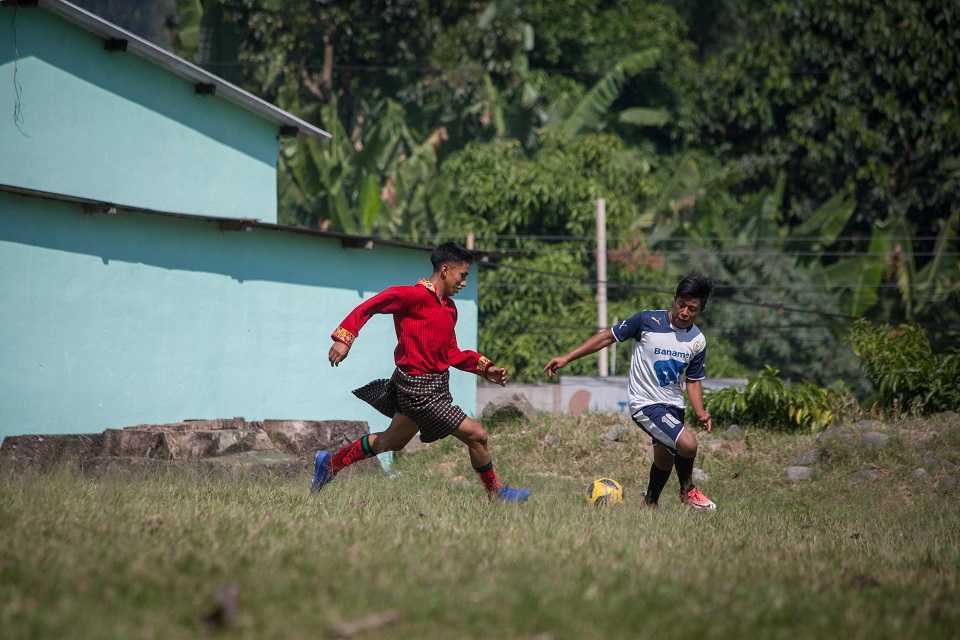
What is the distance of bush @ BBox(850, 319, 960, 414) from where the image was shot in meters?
13.4

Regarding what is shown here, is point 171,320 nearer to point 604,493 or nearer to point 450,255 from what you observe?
point 450,255

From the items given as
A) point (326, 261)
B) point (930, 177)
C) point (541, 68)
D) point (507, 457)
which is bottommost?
point (507, 457)

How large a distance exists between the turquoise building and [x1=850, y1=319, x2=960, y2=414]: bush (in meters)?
5.92

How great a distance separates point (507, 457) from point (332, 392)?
299 centimetres

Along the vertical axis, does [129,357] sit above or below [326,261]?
below

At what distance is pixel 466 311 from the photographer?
51.9 feet

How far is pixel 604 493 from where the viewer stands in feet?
28.1

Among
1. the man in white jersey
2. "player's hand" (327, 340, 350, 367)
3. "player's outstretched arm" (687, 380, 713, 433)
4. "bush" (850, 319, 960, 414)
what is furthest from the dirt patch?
"bush" (850, 319, 960, 414)

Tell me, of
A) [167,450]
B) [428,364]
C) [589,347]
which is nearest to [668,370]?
[589,347]

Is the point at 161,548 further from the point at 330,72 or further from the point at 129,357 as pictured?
the point at 330,72

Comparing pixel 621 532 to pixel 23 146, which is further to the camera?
pixel 23 146

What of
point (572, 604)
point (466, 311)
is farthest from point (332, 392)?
point (572, 604)

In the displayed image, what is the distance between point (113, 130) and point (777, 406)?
977cm

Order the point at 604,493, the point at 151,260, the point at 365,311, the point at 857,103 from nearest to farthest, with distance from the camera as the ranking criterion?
1. the point at 365,311
2. the point at 604,493
3. the point at 151,260
4. the point at 857,103
